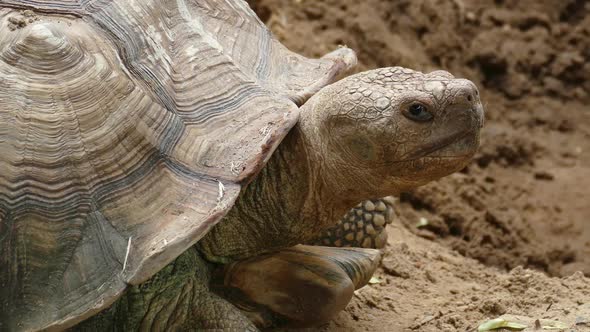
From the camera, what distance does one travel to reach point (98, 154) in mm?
3588

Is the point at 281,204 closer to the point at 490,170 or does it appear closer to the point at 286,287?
the point at 286,287

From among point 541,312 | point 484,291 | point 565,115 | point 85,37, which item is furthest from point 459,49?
point 85,37

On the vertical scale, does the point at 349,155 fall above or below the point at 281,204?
above

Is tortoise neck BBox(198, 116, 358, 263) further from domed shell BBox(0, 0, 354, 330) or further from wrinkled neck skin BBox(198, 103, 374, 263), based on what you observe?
domed shell BBox(0, 0, 354, 330)

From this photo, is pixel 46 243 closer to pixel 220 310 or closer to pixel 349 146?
pixel 220 310

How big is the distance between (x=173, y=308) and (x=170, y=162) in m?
0.61

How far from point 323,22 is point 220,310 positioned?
4.25m

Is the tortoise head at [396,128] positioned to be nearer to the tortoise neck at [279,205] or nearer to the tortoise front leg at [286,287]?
the tortoise neck at [279,205]

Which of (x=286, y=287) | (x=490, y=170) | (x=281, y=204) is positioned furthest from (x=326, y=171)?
(x=490, y=170)

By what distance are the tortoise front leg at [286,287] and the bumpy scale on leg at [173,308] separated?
0.23m

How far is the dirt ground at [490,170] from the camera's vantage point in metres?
4.64

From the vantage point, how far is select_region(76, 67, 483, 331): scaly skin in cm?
353

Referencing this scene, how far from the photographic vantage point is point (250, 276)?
13.0 ft

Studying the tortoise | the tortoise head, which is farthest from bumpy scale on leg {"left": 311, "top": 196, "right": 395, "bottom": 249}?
the tortoise head
